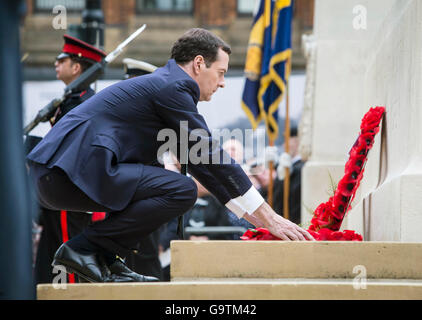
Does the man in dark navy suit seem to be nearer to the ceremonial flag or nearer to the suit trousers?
the suit trousers

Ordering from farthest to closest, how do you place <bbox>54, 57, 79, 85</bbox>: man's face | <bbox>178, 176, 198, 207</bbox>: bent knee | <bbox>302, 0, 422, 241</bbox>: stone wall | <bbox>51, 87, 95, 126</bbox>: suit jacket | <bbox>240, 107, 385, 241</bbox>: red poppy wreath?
<bbox>54, 57, 79, 85</bbox>: man's face < <bbox>51, 87, 95, 126</bbox>: suit jacket < <bbox>302, 0, 422, 241</bbox>: stone wall < <bbox>240, 107, 385, 241</bbox>: red poppy wreath < <bbox>178, 176, 198, 207</bbox>: bent knee

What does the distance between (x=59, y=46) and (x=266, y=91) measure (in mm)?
12618

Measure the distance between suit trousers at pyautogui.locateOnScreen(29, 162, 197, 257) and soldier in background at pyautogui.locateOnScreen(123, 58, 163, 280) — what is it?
9.14 feet

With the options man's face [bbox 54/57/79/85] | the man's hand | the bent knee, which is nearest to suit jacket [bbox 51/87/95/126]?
man's face [bbox 54/57/79/85]

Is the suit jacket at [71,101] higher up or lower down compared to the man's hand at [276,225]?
higher up

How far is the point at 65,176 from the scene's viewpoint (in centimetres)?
416

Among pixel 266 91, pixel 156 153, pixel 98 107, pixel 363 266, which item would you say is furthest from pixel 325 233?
pixel 266 91

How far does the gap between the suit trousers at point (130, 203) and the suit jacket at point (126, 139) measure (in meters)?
0.06

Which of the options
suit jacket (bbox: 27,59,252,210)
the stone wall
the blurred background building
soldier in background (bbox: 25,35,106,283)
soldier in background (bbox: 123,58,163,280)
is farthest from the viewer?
the blurred background building

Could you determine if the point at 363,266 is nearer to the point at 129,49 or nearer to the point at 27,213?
the point at 27,213

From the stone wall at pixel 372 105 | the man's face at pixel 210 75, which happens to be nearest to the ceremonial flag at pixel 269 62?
the stone wall at pixel 372 105

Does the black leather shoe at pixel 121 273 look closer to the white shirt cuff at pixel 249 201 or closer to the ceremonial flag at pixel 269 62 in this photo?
the white shirt cuff at pixel 249 201

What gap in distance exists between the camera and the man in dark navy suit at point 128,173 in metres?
4.12

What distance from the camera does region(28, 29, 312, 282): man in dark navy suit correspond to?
412 centimetres
